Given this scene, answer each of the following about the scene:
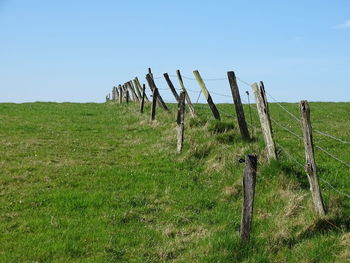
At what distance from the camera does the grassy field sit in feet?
22.9

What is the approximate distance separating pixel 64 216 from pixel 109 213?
2.84 ft

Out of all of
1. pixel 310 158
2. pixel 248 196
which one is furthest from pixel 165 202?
pixel 310 158

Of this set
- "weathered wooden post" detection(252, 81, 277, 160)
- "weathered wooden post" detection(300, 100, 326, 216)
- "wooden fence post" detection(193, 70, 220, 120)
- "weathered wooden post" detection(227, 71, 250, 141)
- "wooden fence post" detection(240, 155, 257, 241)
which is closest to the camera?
"wooden fence post" detection(240, 155, 257, 241)

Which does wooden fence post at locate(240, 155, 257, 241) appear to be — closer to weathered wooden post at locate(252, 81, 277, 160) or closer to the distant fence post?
weathered wooden post at locate(252, 81, 277, 160)

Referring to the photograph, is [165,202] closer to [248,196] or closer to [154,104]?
[248,196]

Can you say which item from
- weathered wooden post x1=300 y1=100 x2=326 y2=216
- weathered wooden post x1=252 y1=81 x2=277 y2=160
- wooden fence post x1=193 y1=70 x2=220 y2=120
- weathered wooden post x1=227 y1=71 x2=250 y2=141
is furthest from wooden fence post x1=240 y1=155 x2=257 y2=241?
wooden fence post x1=193 y1=70 x2=220 y2=120

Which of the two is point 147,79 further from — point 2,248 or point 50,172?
point 2,248

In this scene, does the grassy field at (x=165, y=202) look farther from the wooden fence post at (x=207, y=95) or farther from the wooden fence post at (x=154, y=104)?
the wooden fence post at (x=154, y=104)

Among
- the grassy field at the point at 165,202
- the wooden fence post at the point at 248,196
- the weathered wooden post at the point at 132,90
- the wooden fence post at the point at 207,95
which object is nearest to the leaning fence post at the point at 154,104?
the wooden fence post at the point at 207,95

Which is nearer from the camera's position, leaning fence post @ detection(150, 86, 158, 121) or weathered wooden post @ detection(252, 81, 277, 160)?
weathered wooden post @ detection(252, 81, 277, 160)

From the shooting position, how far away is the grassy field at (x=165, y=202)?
6980 mm

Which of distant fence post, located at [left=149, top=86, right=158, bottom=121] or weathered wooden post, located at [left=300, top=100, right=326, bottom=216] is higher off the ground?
distant fence post, located at [left=149, top=86, right=158, bottom=121]

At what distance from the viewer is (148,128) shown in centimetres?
1978

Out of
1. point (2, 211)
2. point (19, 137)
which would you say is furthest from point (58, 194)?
point (19, 137)
